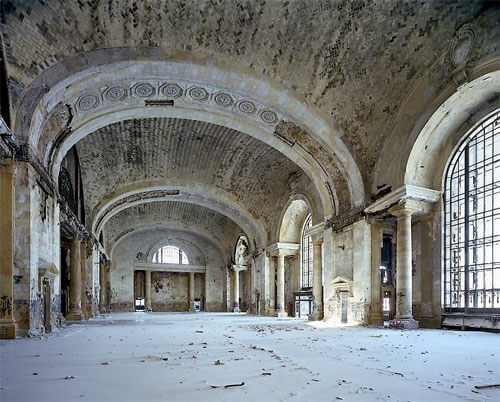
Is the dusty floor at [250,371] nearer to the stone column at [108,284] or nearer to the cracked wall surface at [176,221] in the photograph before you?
the cracked wall surface at [176,221]

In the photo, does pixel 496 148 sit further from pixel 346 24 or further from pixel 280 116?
pixel 280 116

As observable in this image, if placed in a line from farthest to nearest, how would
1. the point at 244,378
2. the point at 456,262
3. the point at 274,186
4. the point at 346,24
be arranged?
the point at 274,186 → the point at 456,262 → the point at 346,24 → the point at 244,378

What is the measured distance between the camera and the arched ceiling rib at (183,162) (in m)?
16.0

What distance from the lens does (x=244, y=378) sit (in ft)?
14.9

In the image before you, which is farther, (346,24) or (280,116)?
(280,116)

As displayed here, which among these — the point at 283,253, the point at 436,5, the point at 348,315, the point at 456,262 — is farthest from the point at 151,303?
the point at 436,5

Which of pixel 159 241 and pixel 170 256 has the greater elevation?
pixel 159 241

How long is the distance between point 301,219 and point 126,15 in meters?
13.9

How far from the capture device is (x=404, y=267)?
38.9 feet

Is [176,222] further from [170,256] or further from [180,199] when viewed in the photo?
[180,199]

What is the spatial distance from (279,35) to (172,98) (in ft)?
13.2

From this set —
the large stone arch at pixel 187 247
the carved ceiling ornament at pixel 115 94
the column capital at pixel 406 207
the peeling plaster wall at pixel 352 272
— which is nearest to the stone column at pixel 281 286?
the peeling plaster wall at pixel 352 272

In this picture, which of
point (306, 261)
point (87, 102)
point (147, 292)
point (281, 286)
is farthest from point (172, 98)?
point (147, 292)

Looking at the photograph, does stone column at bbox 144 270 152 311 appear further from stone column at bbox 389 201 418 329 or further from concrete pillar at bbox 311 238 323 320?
stone column at bbox 389 201 418 329
